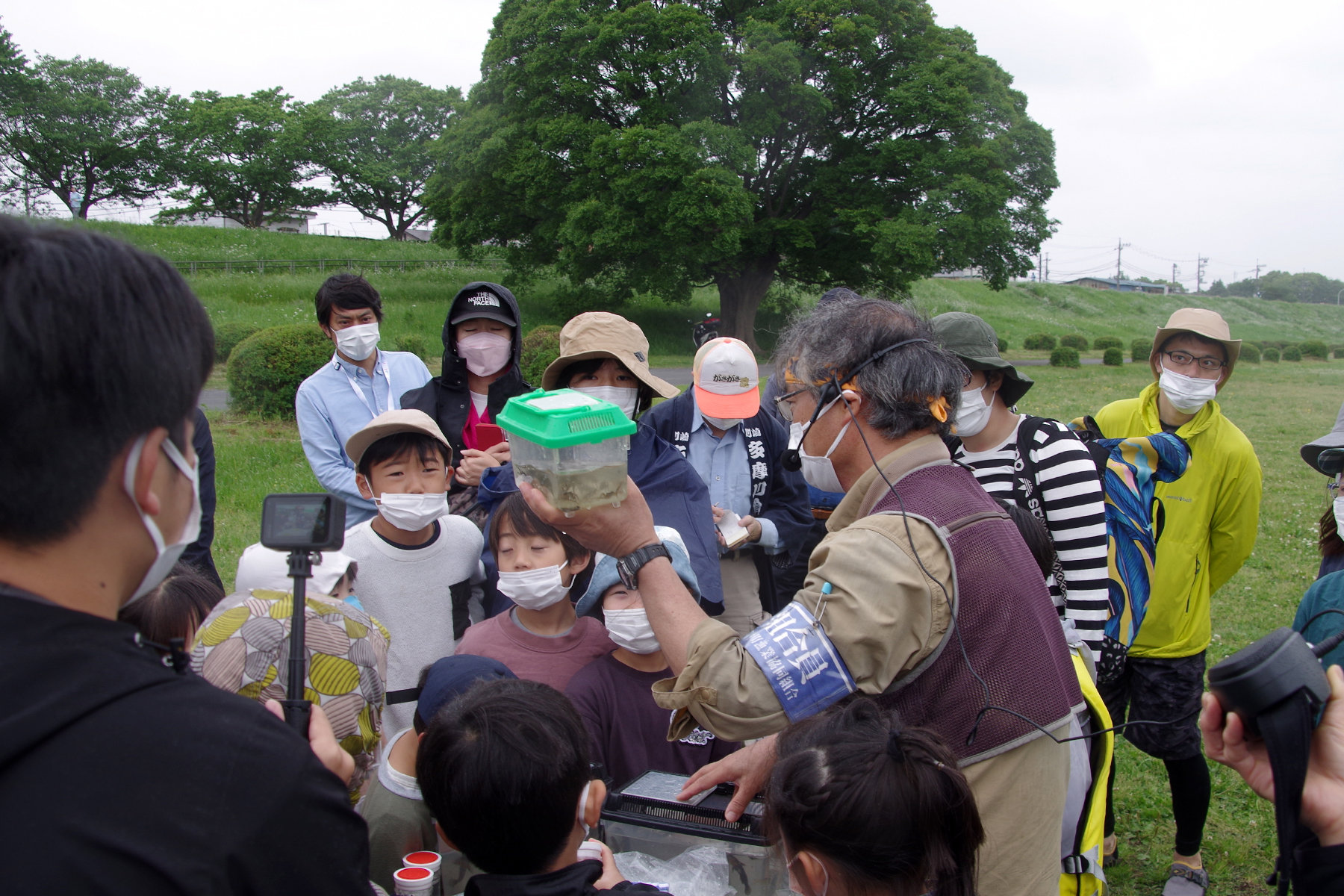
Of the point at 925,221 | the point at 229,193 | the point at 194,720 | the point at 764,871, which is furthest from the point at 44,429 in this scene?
the point at 229,193

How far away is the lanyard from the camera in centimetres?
465

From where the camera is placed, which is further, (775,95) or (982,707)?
(775,95)

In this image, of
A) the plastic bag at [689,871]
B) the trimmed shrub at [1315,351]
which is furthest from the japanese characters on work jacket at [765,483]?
the trimmed shrub at [1315,351]

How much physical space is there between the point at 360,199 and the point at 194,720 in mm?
58000

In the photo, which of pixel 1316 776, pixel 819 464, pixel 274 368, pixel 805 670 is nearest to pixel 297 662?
pixel 805 670

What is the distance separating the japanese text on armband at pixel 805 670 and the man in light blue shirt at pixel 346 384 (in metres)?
3.00

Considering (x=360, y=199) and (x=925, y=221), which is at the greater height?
(x=360, y=199)

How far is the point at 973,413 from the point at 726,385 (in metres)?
1.23

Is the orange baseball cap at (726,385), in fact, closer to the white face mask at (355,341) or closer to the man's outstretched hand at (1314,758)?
the white face mask at (355,341)

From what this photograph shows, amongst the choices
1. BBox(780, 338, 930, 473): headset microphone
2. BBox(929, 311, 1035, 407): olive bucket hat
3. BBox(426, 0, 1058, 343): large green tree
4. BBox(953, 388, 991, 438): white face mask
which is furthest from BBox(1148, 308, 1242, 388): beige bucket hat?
BBox(426, 0, 1058, 343): large green tree

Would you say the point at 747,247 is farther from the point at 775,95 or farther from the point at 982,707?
the point at 982,707

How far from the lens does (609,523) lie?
1957 mm

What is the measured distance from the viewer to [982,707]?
5.98ft

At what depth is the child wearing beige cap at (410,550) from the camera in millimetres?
3465
